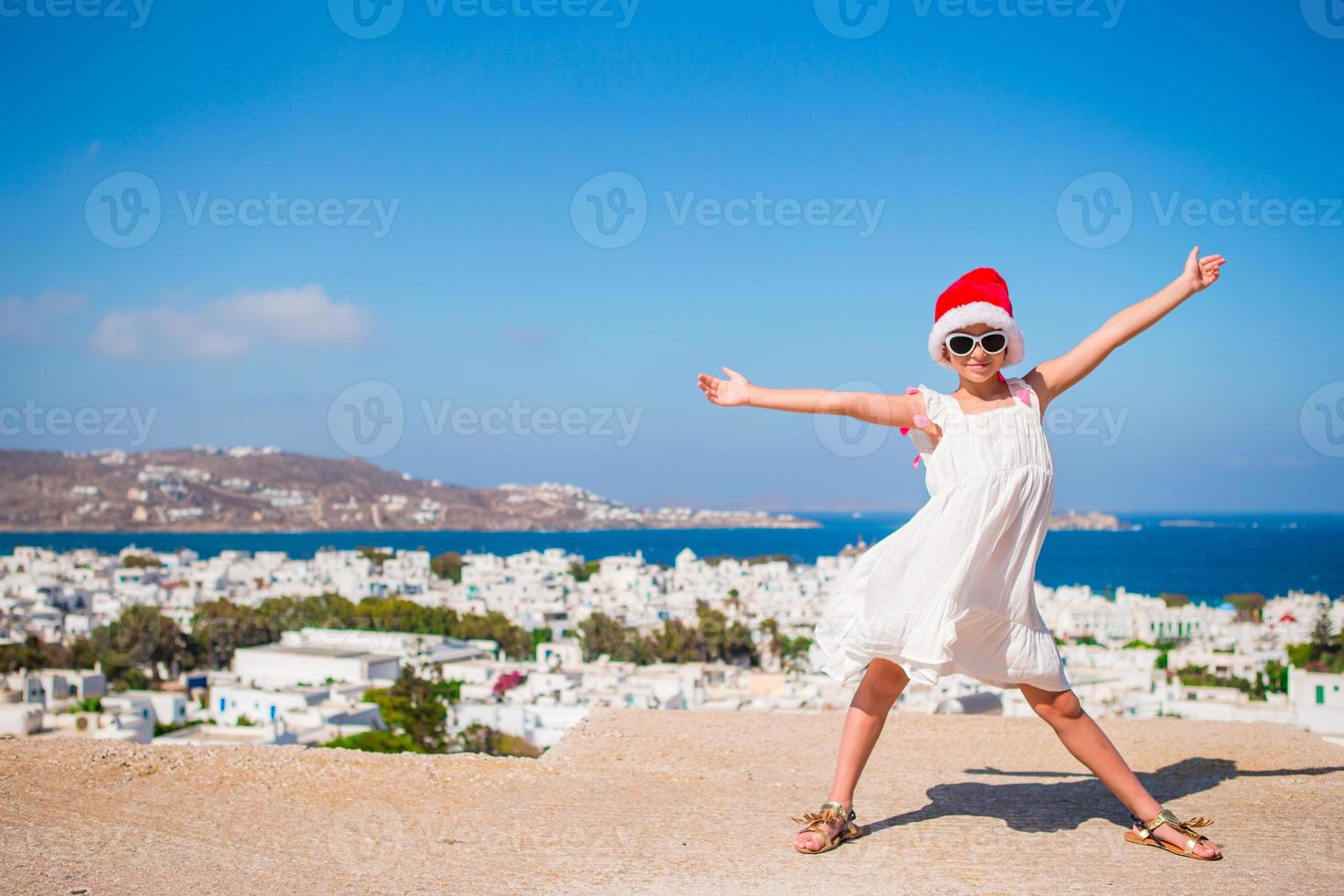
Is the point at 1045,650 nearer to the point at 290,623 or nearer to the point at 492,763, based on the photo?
the point at 492,763

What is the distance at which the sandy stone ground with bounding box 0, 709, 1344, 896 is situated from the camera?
9.61 ft

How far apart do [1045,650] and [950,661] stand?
1.09 ft

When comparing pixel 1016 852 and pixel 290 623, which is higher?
pixel 1016 852

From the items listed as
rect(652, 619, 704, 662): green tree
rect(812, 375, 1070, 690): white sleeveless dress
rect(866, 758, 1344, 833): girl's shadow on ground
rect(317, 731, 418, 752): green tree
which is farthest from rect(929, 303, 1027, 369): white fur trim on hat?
rect(652, 619, 704, 662): green tree

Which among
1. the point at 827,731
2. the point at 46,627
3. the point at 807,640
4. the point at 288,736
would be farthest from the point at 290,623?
the point at 827,731

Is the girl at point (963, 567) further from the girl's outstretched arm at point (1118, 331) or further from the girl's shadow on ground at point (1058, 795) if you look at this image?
the girl's shadow on ground at point (1058, 795)

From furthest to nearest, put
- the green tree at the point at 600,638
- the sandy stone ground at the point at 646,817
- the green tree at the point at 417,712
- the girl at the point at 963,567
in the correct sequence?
1. the green tree at the point at 600,638
2. the green tree at the point at 417,712
3. the girl at the point at 963,567
4. the sandy stone ground at the point at 646,817

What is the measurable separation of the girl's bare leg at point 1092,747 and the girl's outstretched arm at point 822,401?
0.87 meters

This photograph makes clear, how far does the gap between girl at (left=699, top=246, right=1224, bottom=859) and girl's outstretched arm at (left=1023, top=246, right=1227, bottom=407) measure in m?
0.03

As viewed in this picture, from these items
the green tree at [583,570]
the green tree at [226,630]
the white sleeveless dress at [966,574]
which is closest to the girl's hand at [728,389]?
the white sleeveless dress at [966,574]

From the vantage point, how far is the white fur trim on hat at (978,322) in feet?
10.4

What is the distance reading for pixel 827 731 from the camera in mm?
5387

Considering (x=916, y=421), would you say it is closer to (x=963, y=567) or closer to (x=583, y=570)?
(x=963, y=567)

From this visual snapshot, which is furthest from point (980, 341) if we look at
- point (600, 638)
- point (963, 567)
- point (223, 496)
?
point (223, 496)
